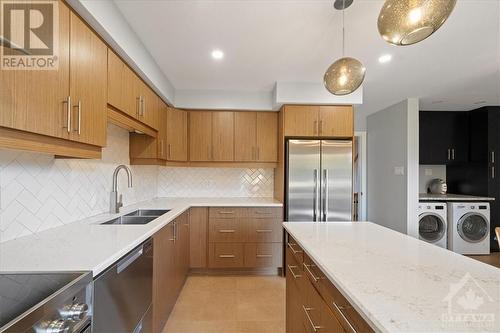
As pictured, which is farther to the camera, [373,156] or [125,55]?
[373,156]

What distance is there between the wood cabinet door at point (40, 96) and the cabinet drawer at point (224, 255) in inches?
88.8

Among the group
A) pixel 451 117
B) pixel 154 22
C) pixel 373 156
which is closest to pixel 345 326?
→ pixel 154 22

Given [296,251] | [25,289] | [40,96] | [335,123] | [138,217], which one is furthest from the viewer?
[335,123]

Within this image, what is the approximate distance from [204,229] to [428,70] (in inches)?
132

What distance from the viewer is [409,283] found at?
0.84 meters

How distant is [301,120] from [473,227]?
145 inches

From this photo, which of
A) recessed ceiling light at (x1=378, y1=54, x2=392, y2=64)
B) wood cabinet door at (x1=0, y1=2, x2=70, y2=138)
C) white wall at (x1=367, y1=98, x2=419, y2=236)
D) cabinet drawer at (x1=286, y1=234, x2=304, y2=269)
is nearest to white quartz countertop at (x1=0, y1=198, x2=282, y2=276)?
wood cabinet door at (x1=0, y1=2, x2=70, y2=138)

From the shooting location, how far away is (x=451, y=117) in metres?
4.34

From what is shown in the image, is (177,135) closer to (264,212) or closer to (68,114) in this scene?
(264,212)

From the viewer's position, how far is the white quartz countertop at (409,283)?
640 millimetres

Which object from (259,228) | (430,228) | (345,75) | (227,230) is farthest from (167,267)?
(430,228)

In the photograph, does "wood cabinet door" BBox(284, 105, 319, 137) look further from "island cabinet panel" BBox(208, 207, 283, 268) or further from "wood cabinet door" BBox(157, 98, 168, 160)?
"wood cabinet door" BBox(157, 98, 168, 160)

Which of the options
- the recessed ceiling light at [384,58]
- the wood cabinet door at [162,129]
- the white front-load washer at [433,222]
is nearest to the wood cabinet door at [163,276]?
the wood cabinet door at [162,129]

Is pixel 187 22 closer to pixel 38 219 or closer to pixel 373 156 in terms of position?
pixel 38 219
